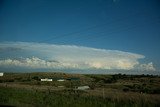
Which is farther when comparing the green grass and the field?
the field

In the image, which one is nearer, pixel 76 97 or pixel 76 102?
pixel 76 102

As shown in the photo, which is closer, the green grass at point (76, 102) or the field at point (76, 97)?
the green grass at point (76, 102)

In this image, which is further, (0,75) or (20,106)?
(0,75)

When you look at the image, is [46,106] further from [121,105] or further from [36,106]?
[121,105]

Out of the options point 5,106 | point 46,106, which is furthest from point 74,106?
point 5,106

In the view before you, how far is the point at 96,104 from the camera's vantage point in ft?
62.1

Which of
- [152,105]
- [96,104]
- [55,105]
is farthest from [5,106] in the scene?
[152,105]

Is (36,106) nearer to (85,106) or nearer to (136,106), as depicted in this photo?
(85,106)

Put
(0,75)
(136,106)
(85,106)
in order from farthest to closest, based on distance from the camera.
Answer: (0,75) → (85,106) → (136,106)

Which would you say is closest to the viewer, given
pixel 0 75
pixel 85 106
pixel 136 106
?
pixel 136 106

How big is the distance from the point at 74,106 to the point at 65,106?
0.66 m

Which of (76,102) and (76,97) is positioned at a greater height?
(76,97)

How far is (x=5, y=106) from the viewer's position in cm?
1811

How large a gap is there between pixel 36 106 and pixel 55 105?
4.75ft
